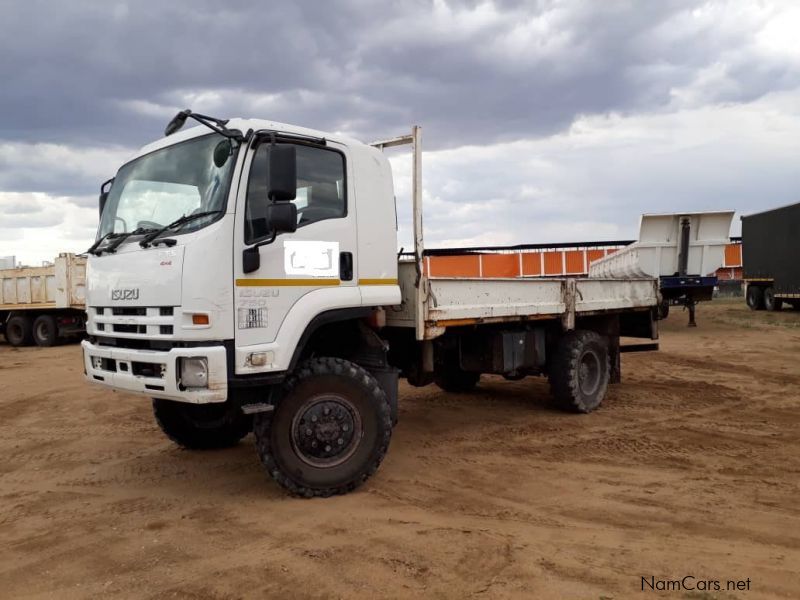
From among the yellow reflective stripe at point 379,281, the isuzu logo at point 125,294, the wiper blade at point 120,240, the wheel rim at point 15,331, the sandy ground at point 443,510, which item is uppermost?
the wiper blade at point 120,240

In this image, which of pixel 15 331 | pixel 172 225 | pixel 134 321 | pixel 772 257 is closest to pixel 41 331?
pixel 15 331

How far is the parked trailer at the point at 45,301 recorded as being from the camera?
1816cm

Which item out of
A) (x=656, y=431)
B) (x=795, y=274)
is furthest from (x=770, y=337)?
(x=656, y=431)

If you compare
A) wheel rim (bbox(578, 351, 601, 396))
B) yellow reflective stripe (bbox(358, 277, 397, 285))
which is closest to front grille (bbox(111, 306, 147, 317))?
yellow reflective stripe (bbox(358, 277, 397, 285))

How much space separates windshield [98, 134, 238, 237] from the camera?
4.61 m

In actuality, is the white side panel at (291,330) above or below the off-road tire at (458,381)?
above

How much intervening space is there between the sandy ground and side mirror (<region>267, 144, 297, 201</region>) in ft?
7.34

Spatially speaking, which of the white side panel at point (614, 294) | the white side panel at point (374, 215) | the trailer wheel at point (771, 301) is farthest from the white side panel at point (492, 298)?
the trailer wheel at point (771, 301)

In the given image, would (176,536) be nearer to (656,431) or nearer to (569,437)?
(569,437)

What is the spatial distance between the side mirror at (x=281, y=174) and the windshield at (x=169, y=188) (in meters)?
0.43

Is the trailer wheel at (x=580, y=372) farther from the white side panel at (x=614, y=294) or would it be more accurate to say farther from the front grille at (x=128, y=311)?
the front grille at (x=128, y=311)

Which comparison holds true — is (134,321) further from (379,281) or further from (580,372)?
(580,372)

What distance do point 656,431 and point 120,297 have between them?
5439mm

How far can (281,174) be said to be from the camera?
4.30 m
